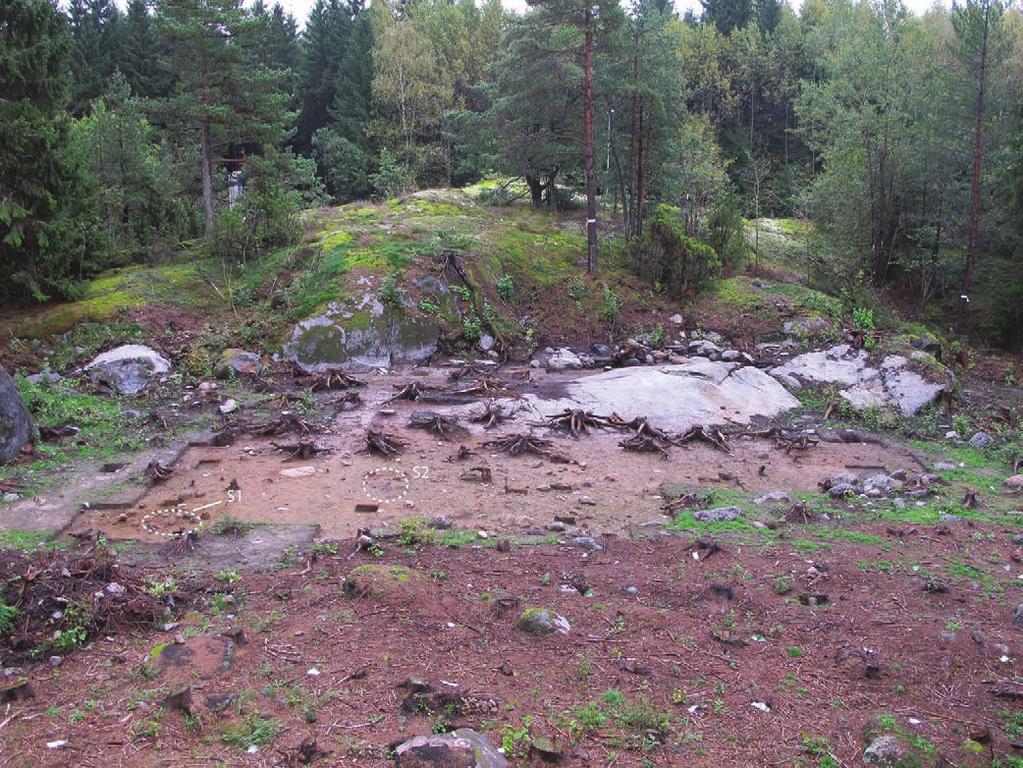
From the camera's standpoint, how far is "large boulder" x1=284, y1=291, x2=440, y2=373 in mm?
14836

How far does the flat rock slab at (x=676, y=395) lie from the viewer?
12.2 meters

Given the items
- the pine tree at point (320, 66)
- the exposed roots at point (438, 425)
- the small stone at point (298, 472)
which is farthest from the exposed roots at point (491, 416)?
the pine tree at point (320, 66)

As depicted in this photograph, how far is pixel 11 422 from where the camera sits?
938cm

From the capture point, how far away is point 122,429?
35.5 feet

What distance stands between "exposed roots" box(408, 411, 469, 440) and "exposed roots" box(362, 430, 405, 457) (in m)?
0.85

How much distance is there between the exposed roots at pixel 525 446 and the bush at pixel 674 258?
9.19 meters

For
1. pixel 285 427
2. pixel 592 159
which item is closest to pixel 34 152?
pixel 285 427

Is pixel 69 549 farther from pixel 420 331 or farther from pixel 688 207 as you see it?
pixel 688 207

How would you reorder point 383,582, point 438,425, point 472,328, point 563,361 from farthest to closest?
1. point 472,328
2. point 563,361
3. point 438,425
4. point 383,582

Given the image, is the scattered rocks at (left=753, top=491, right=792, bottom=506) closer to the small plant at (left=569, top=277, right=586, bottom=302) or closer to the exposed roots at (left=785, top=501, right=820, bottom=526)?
the exposed roots at (left=785, top=501, right=820, bottom=526)

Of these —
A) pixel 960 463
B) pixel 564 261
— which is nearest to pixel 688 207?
pixel 564 261

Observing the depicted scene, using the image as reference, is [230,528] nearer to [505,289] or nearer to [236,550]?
[236,550]

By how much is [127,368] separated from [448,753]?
38.8 ft

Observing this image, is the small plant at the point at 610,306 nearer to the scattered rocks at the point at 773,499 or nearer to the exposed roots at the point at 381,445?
the exposed roots at the point at 381,445
